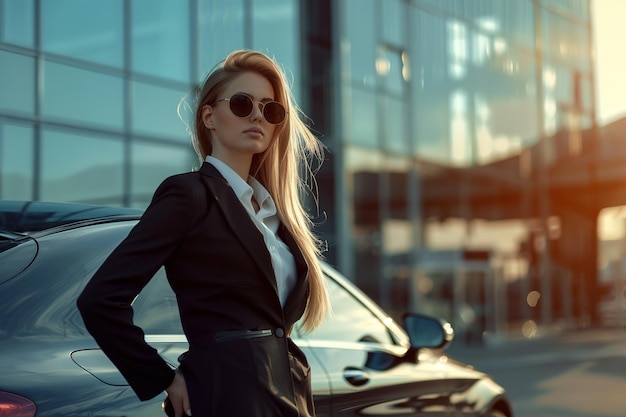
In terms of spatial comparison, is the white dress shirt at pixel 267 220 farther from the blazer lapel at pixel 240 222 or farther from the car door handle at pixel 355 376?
the car door handle at pixel 355 376

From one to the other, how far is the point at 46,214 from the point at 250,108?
1.03 meters

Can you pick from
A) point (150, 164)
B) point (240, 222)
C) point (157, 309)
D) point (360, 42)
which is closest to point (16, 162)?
point (150, 164)

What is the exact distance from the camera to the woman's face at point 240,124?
2.35 meters

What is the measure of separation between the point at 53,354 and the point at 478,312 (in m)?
21.1

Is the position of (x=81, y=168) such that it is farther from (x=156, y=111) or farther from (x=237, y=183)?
(x=237, y=183)

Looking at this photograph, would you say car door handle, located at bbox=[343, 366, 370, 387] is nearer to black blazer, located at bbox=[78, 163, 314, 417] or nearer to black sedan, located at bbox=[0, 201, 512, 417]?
black sedan, located at bbox=[0, 201, 512, 417]

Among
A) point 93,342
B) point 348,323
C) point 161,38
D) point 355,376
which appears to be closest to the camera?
point 93,342

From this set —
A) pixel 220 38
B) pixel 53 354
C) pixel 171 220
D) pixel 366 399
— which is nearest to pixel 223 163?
pixel 171 220

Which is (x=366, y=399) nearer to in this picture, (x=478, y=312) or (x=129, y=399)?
(x=129, y=399)

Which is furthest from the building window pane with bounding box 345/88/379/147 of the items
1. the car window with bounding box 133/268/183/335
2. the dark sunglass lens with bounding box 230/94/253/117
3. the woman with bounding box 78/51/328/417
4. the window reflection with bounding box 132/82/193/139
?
the dark sunglass lens with bounding box 230/94/253/117

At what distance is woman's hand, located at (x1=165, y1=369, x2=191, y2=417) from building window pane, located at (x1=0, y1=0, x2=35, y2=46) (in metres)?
11.6

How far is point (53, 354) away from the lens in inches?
101

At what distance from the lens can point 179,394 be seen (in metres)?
2.14

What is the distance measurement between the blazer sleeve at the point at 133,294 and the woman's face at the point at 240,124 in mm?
272
